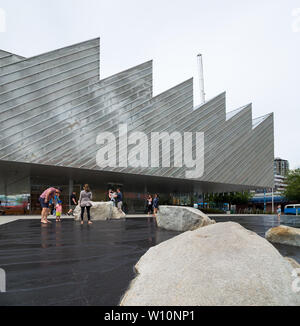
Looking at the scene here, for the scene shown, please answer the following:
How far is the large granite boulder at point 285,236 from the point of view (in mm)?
7121

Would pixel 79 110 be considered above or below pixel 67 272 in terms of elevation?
above

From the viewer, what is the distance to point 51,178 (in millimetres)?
32812

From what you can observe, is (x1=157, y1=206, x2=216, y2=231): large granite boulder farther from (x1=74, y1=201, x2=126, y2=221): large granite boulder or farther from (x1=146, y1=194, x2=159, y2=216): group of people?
(x1=146, y1=194, x2=159, y2=216): group of people

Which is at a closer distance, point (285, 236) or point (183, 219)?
point (285, 236)

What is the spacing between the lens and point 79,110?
25.6m

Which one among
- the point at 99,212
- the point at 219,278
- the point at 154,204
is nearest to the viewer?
the point at 219,278

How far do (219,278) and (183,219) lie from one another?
7121 mm

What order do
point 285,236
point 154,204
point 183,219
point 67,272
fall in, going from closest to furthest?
point 67,272
point 285,236
point 183,219
point 154,204

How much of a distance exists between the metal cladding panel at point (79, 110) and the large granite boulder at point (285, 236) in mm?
20635

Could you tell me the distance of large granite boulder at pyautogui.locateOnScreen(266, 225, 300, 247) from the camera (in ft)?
23.4

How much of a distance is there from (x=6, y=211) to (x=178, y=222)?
25803 mm

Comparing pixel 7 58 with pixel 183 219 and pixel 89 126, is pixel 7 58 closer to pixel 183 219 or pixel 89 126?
pixel 89 126

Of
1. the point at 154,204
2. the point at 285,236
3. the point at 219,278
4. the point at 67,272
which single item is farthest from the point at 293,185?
the point at 219,278
